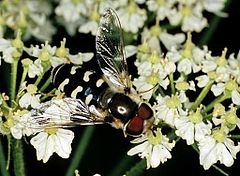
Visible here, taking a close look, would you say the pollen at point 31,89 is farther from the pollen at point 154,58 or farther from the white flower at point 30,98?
the pollen at point 154,58

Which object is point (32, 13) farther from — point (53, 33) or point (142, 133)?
point (142, 133)

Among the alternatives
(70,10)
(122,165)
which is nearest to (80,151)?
(122,165)

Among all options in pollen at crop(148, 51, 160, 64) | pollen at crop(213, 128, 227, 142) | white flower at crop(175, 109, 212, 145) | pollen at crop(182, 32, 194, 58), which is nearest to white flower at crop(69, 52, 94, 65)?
pollen at crop(148, 51, 160, 64)

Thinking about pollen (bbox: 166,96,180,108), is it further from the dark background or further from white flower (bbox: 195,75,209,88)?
the dark background

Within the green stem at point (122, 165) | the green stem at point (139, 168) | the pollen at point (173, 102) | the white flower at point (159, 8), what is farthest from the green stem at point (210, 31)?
the green stem at point (139, 168)

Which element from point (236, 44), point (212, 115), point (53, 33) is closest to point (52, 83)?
point (212, 115)
